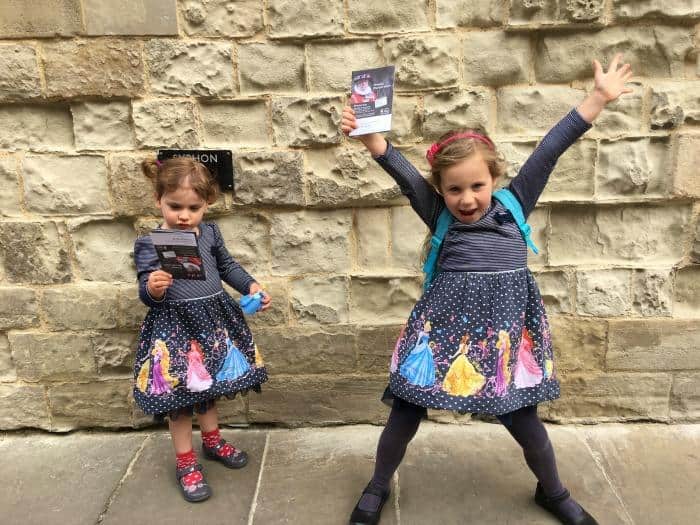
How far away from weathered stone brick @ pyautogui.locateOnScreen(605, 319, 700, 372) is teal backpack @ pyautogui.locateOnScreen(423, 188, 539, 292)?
1.06 metres

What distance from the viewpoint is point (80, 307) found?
9.04ft

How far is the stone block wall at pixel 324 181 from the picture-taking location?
2.49 meters

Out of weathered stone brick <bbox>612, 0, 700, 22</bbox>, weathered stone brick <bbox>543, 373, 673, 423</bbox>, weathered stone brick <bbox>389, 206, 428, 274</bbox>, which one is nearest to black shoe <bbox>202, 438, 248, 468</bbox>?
weathered stone brick <bbox>389, 206, 428, 274</bbox>

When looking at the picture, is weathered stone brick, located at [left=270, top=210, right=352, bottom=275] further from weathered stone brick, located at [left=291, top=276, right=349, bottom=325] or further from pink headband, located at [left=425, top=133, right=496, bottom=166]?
pink headband, located at [left=425, top=133, right=496, bottom=166]

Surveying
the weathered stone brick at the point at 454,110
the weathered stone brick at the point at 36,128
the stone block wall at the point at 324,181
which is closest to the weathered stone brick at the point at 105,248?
the stone block wall at the point at 324,181

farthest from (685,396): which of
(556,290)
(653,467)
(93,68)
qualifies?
(93,68)

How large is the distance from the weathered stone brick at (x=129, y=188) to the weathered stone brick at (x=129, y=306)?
0.38 metres

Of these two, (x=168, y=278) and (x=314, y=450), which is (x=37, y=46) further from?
(x=314, y=450)

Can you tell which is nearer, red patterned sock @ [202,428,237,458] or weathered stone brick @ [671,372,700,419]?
red patterned sock @ [202,428,237,458]

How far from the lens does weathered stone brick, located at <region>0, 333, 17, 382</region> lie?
283cm

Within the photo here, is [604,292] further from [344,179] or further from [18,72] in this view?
[18,72]

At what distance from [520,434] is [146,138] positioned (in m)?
2.08

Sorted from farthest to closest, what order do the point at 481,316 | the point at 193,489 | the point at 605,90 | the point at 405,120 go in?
the point at 405,120, the point at 193,489, the point at 481,316, the point at 605,90

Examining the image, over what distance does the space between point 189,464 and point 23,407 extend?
1.11m
